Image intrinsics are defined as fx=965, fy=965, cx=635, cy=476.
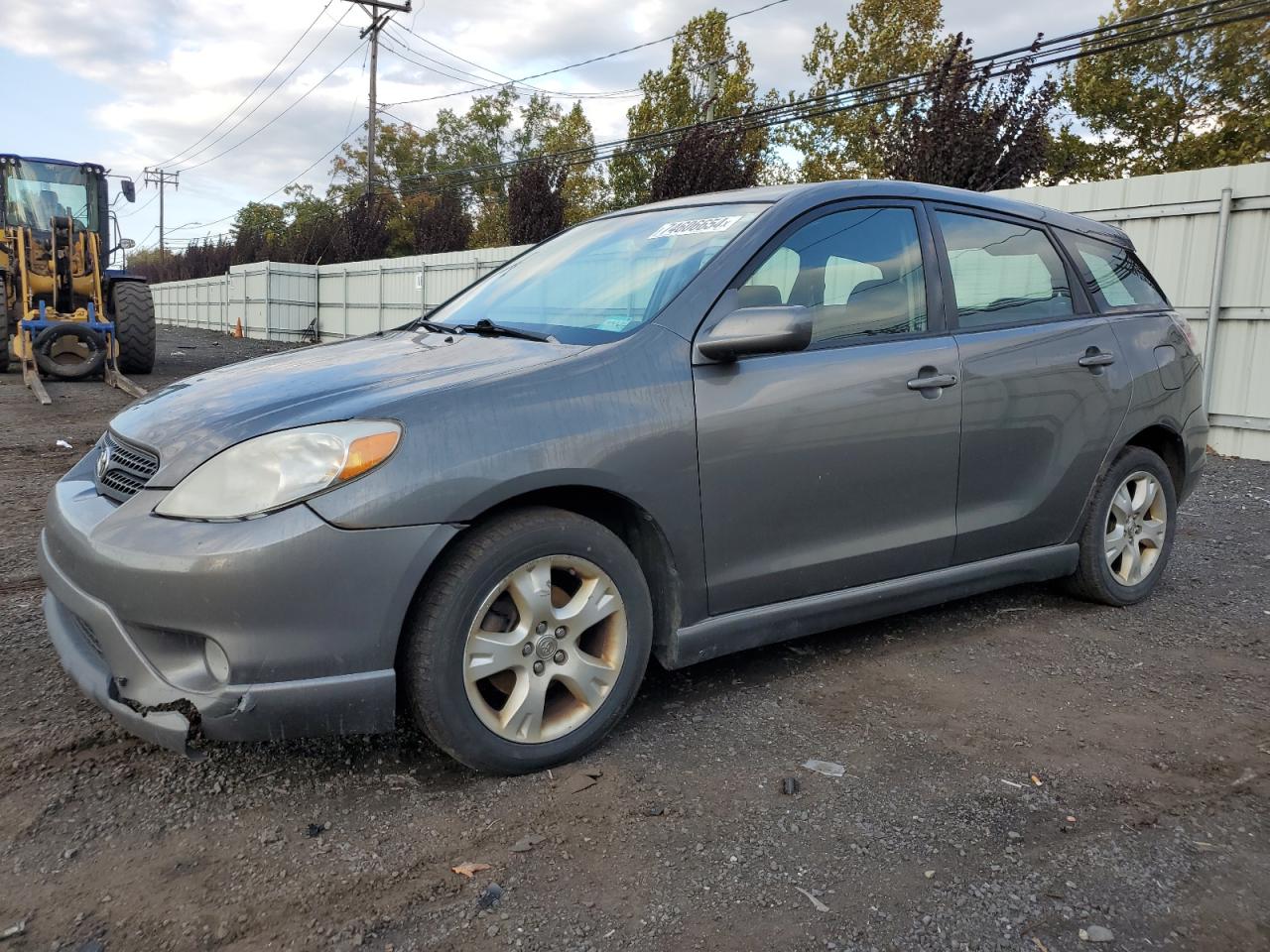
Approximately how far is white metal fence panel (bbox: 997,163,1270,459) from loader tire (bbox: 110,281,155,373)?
42.4ft

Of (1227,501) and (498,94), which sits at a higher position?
(498,94)

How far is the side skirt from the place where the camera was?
9.57 feet

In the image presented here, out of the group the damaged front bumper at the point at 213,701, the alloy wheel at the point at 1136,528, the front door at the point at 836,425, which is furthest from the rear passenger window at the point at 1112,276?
the damaged front bumper at the point at 213,701

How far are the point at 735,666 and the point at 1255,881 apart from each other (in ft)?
5.54

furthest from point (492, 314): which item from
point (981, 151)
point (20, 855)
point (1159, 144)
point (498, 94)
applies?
point (498, 94)

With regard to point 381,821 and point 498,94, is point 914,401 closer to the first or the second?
point 381,821

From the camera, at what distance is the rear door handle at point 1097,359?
3.82 meters

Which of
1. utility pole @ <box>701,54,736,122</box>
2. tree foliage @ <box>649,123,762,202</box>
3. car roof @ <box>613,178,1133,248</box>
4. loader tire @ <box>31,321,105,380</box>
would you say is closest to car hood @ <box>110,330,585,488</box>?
car roof @ <box>613,178,1133,248</box>

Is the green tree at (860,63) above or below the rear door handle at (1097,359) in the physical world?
above

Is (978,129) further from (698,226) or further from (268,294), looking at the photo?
(268,294)

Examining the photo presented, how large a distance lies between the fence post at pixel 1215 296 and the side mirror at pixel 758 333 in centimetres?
760

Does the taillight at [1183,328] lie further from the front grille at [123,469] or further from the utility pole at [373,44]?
the utility pole at [373,44]

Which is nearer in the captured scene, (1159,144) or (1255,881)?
(1255,881)

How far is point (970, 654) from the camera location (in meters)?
3.69
